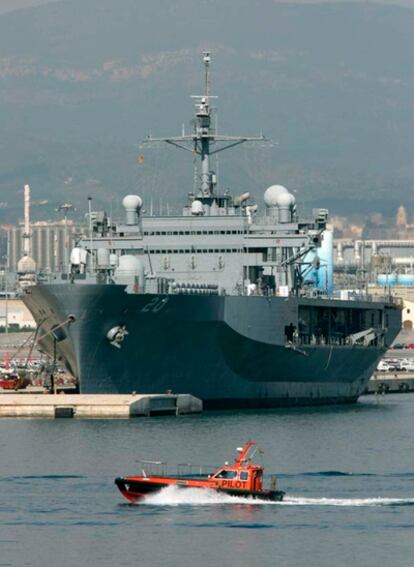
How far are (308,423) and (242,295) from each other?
7.08 meters

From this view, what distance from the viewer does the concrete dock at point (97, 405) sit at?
80625 millimetres

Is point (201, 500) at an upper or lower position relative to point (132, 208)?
lower

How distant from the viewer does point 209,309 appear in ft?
270

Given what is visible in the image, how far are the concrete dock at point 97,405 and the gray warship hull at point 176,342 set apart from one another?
1.13 metres

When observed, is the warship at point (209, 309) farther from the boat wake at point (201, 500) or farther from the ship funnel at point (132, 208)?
the boat wake at point (201, 500)

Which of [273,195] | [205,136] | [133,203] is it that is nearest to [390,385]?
[273,195]

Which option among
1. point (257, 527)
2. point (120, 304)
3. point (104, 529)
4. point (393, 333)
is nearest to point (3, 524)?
point (104, 529)

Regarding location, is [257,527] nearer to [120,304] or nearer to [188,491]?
[188,491]

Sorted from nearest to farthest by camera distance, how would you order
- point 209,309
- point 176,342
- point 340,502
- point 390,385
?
1. point 340,502
2. point 176,342
3. point 209,309
4. point 390,385

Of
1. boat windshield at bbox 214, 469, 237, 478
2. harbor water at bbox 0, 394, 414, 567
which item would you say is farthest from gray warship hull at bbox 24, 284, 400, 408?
boat windshield at bbox 214, 469, 237, 478

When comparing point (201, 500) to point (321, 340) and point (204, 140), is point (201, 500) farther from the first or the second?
point (204, 140)

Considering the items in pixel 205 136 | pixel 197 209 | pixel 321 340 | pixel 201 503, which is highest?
pixel 205 136

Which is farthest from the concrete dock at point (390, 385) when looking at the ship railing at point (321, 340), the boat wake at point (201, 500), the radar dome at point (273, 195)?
the boat wake at point (201, 500)

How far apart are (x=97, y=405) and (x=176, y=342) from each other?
4088 millimetres
